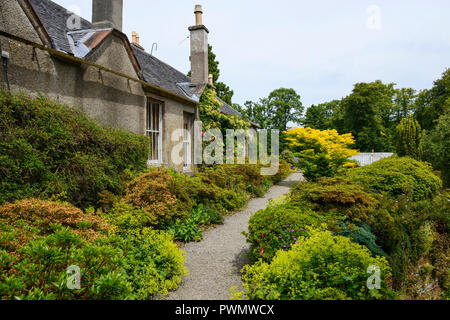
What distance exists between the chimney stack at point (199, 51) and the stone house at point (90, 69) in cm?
202

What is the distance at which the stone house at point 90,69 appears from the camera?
505 cm

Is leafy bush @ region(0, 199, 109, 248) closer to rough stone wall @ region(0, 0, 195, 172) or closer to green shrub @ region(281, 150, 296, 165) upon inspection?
rough stone wall @ region(0, 0, 195, 172)

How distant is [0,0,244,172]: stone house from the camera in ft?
16.6

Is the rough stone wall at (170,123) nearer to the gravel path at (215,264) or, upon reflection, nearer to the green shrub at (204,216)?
the green shrub at (204,216)

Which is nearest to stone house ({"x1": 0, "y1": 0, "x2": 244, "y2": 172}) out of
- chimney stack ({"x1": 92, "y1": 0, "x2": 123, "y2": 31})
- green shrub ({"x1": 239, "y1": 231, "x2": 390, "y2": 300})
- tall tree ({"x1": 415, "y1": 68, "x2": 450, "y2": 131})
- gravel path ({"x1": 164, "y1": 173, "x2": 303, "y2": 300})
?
chimney stack ({"x1": 92, "y1": 0, "x2": 123, "y2": 31})

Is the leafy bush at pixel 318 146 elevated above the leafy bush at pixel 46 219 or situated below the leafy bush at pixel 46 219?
above

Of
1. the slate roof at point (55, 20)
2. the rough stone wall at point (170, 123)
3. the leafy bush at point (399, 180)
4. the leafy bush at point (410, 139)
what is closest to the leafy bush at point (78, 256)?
the slate roof at point (55, 20)

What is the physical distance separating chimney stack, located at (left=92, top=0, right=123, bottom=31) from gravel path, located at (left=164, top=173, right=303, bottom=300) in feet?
21.1

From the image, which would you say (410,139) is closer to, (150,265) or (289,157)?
(289,157)

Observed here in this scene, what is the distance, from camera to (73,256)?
101 inches

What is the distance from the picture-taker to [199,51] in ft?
39.7
